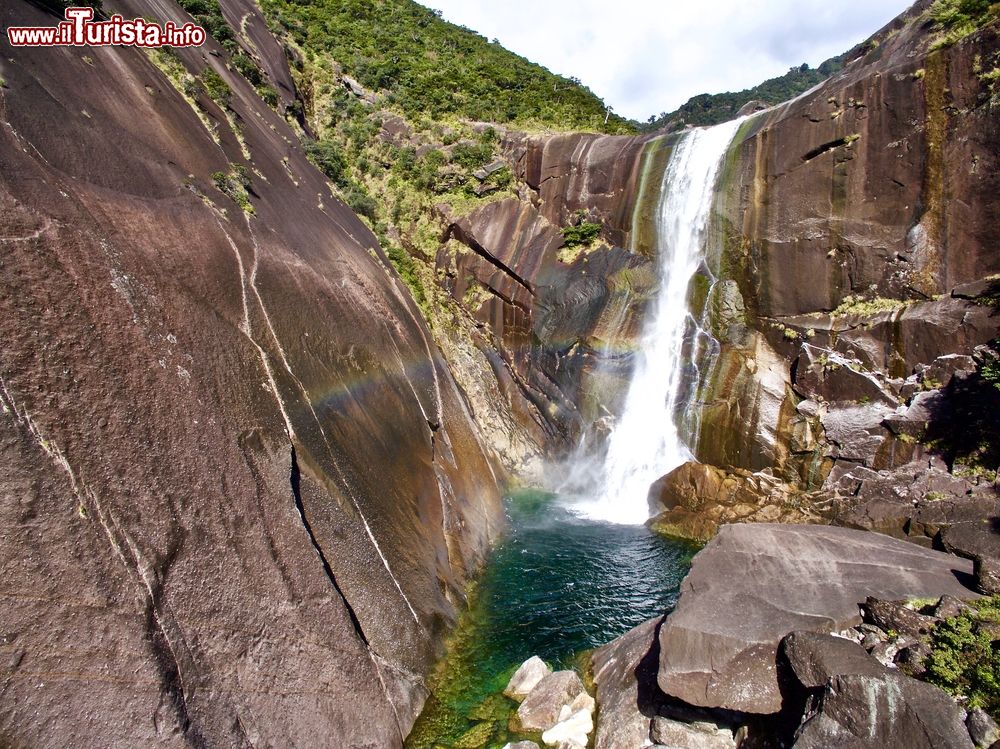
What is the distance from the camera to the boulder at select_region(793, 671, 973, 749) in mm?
5141

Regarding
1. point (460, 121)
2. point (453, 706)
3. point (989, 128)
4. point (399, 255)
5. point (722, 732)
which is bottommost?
point (453, 706)

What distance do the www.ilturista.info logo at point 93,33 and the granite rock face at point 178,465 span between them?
1.07 ft

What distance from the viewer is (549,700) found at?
26.7 feet

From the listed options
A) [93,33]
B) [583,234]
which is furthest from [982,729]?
[583,234]

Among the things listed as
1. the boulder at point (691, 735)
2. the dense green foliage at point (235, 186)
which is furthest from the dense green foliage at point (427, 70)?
the boulder at point (691, 735)

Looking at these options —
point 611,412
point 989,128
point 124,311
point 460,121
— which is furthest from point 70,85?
point 460,121

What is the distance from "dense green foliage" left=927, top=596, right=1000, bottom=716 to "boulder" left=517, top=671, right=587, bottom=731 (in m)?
4.71

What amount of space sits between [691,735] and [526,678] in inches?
107

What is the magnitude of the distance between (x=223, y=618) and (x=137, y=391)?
2881mm

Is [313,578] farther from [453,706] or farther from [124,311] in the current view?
[124,311]

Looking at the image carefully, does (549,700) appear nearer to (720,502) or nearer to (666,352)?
(720,502)

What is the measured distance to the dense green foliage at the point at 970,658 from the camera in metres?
5.46

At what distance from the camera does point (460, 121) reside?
99.2 feet

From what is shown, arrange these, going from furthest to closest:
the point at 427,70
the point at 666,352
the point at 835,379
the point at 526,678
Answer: the point at 427,70 → the point at 666,352 → the point at 835,379 → the point at 526,678
